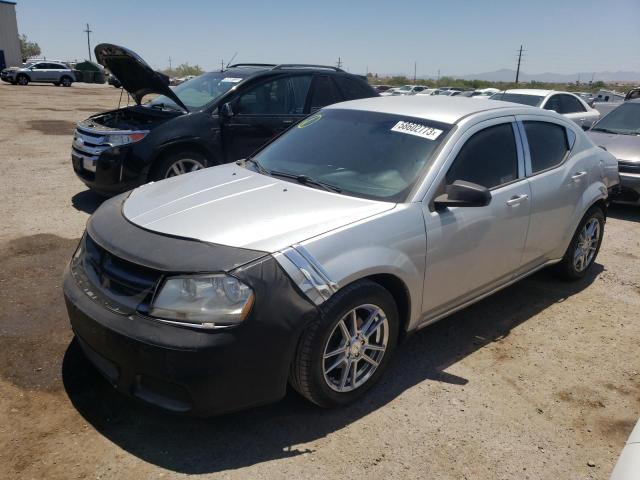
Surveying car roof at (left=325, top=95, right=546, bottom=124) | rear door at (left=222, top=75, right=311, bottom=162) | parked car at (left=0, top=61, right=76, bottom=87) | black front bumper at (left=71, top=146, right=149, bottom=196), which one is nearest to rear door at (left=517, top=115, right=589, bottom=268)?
car roof at (left=325, top=95, right=546, bottom=124)

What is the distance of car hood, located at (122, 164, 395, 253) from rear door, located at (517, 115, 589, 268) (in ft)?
5.10

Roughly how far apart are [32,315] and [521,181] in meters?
3.69

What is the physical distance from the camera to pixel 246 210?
3.02 metres

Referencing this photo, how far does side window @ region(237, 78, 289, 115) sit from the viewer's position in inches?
271

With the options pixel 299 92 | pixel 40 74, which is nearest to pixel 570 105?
pixel 299 92

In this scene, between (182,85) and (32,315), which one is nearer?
(32,315)

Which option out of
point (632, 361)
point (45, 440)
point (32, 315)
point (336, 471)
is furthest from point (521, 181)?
point (32, 315)

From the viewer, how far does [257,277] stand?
2.51m

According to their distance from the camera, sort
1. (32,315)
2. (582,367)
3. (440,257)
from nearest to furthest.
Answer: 1. (440,257)
2. (582,367)
3. (32,315)

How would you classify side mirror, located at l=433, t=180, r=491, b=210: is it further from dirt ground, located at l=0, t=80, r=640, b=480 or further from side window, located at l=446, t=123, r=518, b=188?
dirt ground, located at l=0, t=80, r=640, b=480

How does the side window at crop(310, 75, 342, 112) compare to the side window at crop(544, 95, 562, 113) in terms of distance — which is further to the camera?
the side window at crop(544, 95, 562, 113)

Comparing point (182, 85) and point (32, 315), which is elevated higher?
point (182, 85)

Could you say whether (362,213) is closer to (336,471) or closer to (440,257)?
(440,257)

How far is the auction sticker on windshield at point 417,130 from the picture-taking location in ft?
11.5
